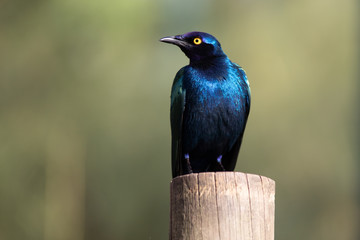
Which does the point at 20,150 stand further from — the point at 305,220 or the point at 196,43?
the point at 196,43

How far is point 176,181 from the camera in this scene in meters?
3.46

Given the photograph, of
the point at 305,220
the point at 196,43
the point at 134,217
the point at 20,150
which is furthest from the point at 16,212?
the point at 196,43

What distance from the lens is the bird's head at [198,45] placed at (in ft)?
17.6

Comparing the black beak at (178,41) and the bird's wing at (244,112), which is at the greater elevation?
the black beak at (178,41)

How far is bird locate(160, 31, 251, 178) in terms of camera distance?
5094mm

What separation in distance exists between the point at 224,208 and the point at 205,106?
1.95m

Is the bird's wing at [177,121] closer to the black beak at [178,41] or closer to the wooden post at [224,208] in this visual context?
the black beak at [178,41]

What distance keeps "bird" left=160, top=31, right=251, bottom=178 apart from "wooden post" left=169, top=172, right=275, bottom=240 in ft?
5.85

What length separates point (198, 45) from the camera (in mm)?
5398

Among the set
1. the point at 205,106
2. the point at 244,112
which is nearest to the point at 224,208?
the point at 205,106

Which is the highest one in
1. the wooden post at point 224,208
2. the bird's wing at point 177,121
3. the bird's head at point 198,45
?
the bird's head at point 198,45

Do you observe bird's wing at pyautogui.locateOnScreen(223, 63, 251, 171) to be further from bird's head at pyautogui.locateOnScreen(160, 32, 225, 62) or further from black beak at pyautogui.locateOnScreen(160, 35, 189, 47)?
black beak at pyautogui.locateOnScreen(160, 35, 189, 47)

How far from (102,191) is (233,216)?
251 inches

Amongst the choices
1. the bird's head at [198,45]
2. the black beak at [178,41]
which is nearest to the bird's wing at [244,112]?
the bird's head at [198,45]
